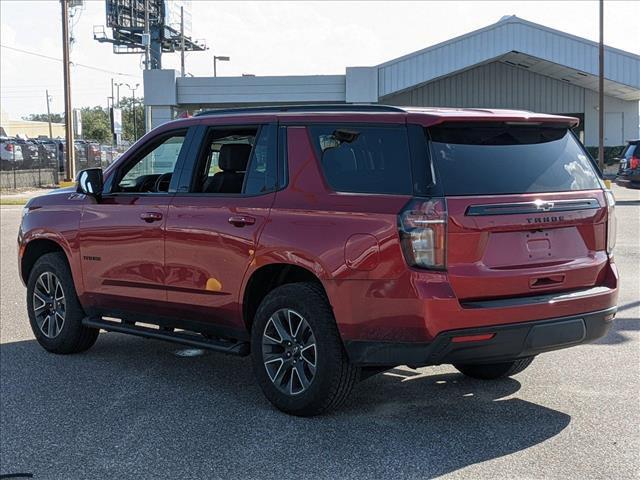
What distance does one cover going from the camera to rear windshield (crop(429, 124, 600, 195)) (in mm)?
4668

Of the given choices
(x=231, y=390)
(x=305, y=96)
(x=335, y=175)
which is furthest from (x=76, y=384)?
(x=305, y=96)

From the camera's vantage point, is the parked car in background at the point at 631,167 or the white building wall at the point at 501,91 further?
the white building wall at the point at 501,91

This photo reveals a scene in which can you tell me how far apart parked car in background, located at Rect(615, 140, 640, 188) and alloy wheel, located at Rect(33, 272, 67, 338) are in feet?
60.0

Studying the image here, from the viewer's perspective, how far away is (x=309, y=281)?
518cm

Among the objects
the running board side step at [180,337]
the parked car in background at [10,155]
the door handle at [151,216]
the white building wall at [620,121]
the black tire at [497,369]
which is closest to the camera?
the running board side step at [180,337]

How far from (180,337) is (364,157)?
2081 millimetres

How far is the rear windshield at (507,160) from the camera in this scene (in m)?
4.67

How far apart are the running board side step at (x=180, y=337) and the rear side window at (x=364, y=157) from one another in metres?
1.40

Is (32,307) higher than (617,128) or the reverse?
the reverse

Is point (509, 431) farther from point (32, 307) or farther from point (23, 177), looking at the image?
point (23, 177)

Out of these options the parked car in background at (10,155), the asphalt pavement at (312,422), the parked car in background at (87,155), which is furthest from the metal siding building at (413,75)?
the asphalt pavement at (312,422)

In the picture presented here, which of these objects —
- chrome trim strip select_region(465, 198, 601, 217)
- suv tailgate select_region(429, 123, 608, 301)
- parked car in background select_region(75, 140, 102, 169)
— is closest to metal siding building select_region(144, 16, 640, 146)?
parked car in background select_region(75, 140, 102, 169)

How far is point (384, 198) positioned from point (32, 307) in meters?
4.07

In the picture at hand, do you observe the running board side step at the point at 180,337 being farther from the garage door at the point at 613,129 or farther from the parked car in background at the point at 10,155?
the garage door at the point at 613,129
